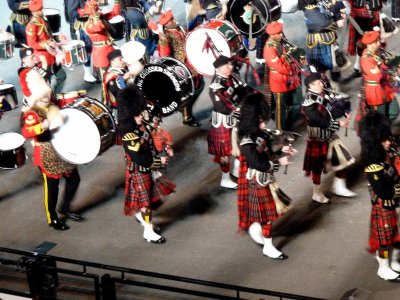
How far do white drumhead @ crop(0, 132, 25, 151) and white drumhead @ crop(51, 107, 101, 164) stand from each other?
710 mm

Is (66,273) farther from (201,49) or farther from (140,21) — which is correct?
(140,21)

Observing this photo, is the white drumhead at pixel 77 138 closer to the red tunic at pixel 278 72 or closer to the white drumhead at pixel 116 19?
the red tunic at pixel 278 72

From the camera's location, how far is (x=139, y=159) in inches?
352

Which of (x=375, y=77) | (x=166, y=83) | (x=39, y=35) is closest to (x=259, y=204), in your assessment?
(x=375, y=77)

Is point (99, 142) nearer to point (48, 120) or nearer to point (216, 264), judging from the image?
point (48, 120)

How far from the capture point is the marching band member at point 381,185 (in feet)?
26.4

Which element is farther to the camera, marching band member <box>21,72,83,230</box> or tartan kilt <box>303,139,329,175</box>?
tartan kilt <box>303,139,329,175</box>

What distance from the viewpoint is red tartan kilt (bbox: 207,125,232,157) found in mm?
9922

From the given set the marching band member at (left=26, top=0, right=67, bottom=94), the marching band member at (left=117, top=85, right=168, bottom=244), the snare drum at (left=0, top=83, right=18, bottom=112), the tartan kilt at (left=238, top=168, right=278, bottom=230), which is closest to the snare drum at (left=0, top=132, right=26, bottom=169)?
the snare drum at (left=0, top=83, right=18, bottom=112)

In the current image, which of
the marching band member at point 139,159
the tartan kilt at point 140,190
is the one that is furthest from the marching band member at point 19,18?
the tartan kilt at point 140,190

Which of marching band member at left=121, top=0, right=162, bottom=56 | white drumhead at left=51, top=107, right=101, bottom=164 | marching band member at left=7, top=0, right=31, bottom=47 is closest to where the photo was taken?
white drumhead at left=51, top=107, right=101, bottom=164

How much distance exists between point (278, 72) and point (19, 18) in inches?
160

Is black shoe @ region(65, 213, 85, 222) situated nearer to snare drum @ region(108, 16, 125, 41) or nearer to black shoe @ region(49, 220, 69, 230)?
black shoe @ region(49, 220, 69, 230)

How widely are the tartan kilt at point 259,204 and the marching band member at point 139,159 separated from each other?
0.91 meters
